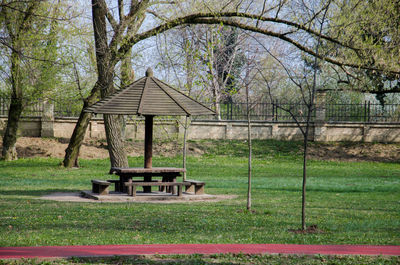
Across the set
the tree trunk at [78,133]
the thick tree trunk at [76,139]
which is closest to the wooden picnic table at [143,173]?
the tree trunk at [78,133]

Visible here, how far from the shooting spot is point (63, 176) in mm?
23281

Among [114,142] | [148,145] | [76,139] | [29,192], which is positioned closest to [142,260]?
[148,145]

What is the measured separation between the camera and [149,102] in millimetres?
14719

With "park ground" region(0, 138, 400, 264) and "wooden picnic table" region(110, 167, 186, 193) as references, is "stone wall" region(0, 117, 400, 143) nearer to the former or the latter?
"park ground" region(0, 138, 400, 264)

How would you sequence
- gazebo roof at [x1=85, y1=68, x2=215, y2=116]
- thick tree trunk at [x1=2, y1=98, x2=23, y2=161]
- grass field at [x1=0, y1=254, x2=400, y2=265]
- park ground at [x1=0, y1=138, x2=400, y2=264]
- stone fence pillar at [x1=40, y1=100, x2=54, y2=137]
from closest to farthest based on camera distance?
grass field at [x1=0, y1=254, x2=400, y2=265] → park ground at [x1=0, y1=138, x2=400, y2=264] → gazebo roof at [x1=85, y1=68, x2=215, y2=116] → thick tree trunk at [x1=2, y1=98, x2=23, y2=161] → stone fence pillar at [x1=40, y1=100, x2=54, y2=137]

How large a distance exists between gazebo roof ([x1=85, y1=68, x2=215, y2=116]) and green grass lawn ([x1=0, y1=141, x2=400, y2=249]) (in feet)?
8.01

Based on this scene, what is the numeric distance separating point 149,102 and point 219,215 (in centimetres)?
433

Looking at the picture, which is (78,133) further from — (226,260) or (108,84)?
(226,260)

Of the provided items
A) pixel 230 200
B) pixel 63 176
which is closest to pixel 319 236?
pixel 230 200

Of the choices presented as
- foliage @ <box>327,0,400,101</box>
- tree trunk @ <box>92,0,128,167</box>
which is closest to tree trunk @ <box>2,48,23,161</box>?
tree trunk @ <box>92,0,128,167</box>

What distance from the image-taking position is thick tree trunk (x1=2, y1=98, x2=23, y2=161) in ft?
95.2

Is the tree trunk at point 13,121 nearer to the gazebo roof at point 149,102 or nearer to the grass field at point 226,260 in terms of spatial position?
the gazebo roof at point 149,102

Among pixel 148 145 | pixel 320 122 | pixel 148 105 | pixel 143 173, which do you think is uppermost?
pixel 320 122

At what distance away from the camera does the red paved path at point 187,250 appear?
703 cm
